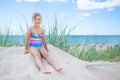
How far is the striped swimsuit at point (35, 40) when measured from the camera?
148 inches

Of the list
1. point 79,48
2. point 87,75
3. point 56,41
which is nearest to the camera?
point 87,75

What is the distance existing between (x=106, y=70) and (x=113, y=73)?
10cm

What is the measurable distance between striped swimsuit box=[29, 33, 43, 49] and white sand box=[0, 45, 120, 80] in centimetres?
16

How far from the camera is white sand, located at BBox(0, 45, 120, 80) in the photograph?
11.2 ft

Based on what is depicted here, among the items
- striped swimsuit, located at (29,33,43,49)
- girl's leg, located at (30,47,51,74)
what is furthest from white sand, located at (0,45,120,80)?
striped swimsuit, located at (29,33,43,49)

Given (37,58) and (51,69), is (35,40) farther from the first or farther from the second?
(51,69)

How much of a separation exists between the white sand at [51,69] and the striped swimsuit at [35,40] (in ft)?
0.52

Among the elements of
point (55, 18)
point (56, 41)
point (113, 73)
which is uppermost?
point (55, 18)

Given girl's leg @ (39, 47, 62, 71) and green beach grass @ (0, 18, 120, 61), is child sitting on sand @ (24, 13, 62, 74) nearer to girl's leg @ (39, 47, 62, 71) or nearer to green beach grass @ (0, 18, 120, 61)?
girl's leg @ (39, 47, 62, 71)

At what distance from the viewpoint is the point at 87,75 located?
145 inches

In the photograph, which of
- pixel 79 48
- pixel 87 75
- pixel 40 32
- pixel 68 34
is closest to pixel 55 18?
pixel 68 34

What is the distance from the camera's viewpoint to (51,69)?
3.60 m

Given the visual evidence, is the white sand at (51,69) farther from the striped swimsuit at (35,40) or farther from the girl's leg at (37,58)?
the striped swimsuit at (35,40)

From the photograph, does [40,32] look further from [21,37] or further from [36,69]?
[21,37]
